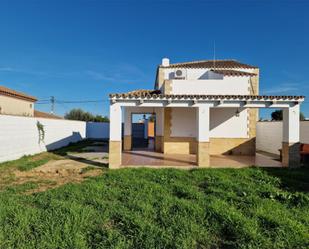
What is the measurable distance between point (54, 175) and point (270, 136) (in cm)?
1572

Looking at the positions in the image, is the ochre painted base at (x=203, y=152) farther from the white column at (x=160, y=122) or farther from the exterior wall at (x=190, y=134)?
the white column at (x=160, y=122)

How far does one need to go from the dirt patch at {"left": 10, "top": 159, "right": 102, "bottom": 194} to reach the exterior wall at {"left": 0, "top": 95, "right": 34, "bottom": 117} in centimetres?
1479

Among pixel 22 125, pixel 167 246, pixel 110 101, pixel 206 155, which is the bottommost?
pixel 167 246

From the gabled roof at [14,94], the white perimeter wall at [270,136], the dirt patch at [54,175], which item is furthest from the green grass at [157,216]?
the gabled roof at [14,94]

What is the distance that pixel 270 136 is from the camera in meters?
17.8

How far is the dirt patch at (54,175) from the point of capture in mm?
8523

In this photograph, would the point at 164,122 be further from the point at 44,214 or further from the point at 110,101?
the point at 44,214

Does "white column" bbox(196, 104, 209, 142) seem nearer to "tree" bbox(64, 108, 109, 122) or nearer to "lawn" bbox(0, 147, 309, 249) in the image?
"lawn" bbox(0, 147, 309, 249)

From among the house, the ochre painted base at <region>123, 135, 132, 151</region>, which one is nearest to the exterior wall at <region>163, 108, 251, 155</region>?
the house

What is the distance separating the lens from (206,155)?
11273 mm

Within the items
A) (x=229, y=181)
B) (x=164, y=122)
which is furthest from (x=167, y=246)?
(x=164, y=122)

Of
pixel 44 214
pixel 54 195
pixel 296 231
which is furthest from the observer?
pixel 54 195

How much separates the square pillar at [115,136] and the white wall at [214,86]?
5600 millimetres

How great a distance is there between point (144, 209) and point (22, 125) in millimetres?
12342
